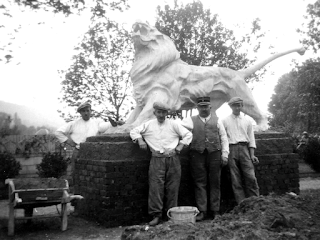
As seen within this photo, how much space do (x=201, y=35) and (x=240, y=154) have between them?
12.1m

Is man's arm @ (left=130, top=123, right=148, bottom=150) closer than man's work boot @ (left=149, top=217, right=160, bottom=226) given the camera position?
No

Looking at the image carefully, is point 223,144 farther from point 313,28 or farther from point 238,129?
point 313,28

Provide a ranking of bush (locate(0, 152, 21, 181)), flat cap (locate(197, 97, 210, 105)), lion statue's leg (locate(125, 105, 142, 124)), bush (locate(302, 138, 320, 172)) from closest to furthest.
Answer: flat cap (locate(197, 97, 210, 105)) < lion statue's leg (locate(125, 105, 142, 124)) < bush (locate(0, 152, 21, 181)) < bush (locate(302, 138, 320, 172))

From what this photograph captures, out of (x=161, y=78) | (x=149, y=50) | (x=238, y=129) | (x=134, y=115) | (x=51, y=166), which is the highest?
(x=149, y=50)

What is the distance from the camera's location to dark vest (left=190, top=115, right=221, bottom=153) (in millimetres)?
5605

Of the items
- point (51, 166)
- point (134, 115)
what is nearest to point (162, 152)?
point (134, 115)

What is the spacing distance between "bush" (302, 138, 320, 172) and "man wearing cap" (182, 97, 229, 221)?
316 inches

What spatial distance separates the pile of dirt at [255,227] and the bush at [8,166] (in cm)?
709

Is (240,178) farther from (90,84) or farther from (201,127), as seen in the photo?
(90,84)

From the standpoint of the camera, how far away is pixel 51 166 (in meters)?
10.3

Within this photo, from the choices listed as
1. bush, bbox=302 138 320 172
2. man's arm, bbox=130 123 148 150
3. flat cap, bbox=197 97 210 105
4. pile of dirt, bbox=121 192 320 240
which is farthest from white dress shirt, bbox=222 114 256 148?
bush, bbox=302 138 320 172

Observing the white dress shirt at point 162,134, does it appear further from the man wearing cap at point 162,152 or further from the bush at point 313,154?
the bush at point 313,154

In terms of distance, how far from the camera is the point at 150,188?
5.43 m

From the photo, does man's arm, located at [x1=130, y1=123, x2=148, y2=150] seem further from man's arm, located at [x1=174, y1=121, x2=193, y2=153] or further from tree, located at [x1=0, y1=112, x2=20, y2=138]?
tree, located at [x1=0, y1=112, x2=20, y2=138]
